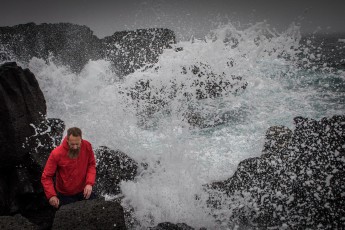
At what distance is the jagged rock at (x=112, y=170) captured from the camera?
215 inches

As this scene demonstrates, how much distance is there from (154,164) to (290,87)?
500 inches

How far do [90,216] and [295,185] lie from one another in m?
3.48

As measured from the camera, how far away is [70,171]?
12.3 ft

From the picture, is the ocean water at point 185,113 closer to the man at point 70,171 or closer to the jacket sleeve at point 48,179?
the man at point 70,171

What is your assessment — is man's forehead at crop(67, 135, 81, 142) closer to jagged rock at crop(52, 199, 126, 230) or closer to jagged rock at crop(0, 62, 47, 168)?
jagged rock at crop(52, 199, 126, 230)

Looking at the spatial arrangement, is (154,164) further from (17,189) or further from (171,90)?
(171,90)

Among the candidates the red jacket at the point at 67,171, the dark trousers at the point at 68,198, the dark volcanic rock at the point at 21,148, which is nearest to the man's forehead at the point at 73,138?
the red jacket at the point at 67,171

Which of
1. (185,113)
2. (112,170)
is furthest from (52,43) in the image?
(112,170)

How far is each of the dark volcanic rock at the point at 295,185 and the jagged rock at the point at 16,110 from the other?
3.72 meters

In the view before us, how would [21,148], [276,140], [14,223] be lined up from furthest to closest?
[276,140]
[21,148]
[14,223]

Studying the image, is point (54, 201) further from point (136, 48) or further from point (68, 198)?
point (136, 48)

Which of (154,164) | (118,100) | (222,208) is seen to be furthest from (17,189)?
(118,100)

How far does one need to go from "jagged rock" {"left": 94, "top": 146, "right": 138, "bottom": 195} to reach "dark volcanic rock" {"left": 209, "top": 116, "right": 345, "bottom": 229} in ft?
6.35

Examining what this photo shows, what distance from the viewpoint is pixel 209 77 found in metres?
14.2
